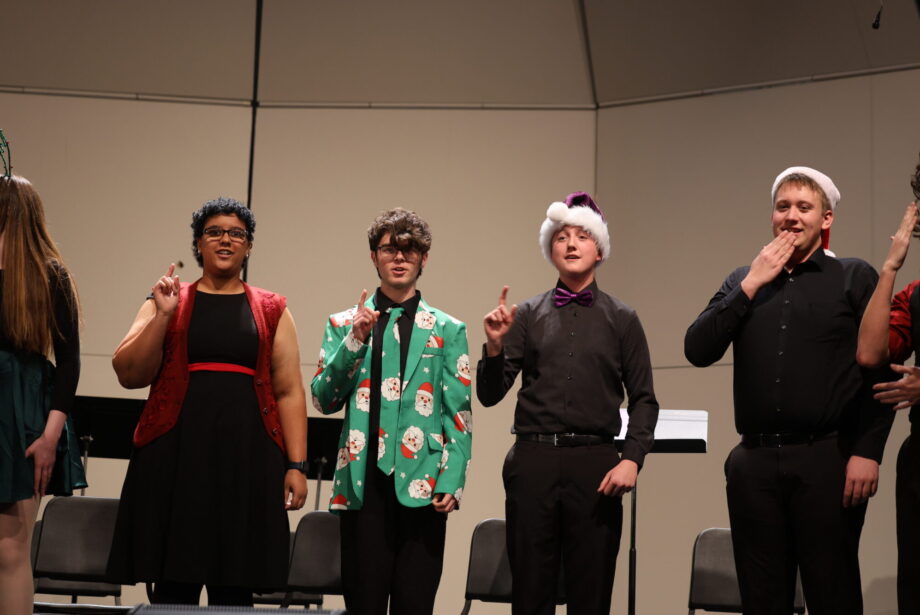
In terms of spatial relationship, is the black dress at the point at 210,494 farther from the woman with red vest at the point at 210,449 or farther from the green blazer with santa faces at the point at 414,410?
the green blazer with santa faces at the point at 414,410

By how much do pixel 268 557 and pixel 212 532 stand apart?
18cm

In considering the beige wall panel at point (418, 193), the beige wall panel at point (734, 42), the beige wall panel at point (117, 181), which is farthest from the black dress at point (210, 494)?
the beige wall panel at point (734, 42)

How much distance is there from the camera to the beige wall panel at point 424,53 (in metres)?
5.56


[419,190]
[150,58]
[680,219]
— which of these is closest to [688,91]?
[680,219]

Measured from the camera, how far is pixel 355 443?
3123 millimetres

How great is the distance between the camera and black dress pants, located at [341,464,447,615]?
9.93ft

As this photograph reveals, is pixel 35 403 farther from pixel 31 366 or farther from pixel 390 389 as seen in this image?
pixel 390 389

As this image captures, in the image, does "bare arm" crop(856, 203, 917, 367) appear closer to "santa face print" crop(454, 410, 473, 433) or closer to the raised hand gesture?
the raised hand gesture

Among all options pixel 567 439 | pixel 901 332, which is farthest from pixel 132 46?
pixel 901 332

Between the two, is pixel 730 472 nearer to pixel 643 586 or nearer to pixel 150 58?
pixel 643 586

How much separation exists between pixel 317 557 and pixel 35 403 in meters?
1.27

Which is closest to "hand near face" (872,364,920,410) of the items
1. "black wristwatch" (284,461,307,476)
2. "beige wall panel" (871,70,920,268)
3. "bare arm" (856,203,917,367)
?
"bare arm" (856,203,917,367)

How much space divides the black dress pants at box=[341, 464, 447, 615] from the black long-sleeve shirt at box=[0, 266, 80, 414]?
88cm

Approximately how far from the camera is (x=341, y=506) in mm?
3082
